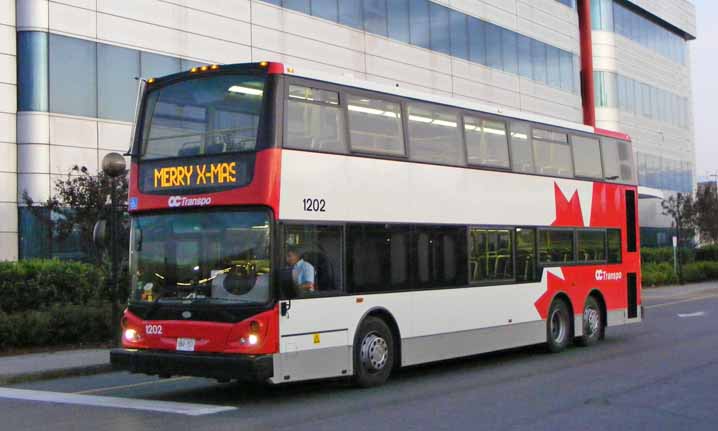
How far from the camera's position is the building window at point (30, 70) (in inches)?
981

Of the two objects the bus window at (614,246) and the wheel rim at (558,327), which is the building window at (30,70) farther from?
the bus window at (614,246)

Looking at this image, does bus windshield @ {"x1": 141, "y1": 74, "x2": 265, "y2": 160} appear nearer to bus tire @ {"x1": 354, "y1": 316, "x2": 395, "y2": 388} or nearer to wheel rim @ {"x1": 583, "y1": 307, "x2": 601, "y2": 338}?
bus tire @ {"x1": 354, "y1": 316, "x2": 395, "y2": 388}

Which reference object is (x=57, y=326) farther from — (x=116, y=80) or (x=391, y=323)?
(x=116, y=80)

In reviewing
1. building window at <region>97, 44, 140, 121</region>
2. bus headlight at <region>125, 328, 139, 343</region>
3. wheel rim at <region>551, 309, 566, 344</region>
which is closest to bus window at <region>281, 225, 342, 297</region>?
bus headlight at <region>125, 328, 139, 343</region>

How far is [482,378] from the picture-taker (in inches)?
552

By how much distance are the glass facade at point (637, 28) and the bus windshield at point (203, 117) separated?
151ft

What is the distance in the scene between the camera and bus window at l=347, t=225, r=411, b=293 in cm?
1281

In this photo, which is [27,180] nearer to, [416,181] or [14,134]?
[14,134]

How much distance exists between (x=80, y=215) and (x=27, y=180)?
13.2 feet

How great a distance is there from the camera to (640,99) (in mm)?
59188

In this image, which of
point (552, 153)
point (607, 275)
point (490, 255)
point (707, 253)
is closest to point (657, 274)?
point (707, 253)

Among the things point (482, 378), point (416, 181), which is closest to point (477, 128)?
point (416, 181)

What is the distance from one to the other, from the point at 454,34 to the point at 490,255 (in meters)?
25.5

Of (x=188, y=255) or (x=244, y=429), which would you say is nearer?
(x=244, y=429)
